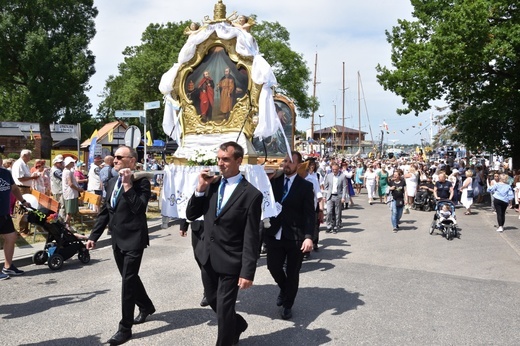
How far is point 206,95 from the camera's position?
741cm

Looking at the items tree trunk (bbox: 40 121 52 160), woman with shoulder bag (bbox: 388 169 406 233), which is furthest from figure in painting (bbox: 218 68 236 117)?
tree trunk (bbox: 40 121 52 160)

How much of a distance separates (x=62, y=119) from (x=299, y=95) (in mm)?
19646

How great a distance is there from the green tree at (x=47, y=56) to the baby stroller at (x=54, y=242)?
3205 centimetres

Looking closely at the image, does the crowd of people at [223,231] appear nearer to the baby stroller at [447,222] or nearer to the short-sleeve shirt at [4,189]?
the short-sleeve shirt at [4,189]

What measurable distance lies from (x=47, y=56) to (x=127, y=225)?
1429 inches

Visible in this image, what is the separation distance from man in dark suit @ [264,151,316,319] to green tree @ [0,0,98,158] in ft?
117

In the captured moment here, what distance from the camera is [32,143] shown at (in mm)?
51938

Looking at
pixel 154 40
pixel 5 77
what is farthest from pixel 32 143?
pixel 154 40

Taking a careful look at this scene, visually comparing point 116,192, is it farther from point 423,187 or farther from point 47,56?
point 47,56

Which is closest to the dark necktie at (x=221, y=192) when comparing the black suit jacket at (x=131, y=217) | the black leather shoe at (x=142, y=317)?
the black suit jacket at (x=131, y=217)

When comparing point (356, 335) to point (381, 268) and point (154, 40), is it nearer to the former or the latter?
point (381, 268)

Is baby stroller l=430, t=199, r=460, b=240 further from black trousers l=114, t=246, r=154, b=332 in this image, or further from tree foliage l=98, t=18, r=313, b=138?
tree foliage l=98, t=18, r=313, b=138

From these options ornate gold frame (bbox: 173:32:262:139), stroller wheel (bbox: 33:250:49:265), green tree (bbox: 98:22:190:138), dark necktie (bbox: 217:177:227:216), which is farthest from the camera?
green tree (bbox: 98:22:190:138)

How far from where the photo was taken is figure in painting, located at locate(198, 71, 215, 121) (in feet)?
24.0
